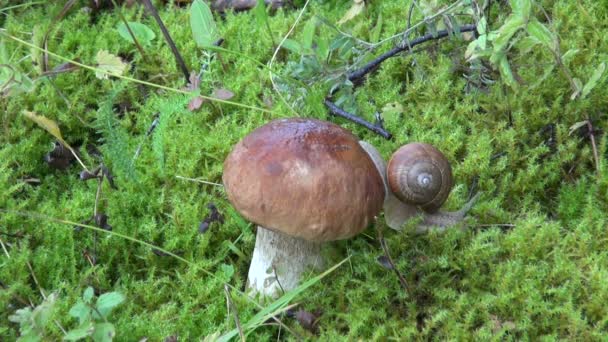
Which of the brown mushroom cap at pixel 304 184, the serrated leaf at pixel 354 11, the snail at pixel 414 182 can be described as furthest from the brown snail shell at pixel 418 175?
the serrated leaf at pixel 354 11

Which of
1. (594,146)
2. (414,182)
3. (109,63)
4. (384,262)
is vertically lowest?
(594,146)

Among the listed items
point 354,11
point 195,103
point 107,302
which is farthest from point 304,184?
point 354,11

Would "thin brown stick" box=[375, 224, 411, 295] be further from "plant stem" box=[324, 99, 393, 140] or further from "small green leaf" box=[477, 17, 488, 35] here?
"small green leaf" box=[477, 17, 488, 35]

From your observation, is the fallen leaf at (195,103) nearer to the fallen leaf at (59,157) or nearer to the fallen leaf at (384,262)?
the fallen leaf at (59,157)

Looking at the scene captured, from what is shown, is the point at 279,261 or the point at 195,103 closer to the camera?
the point at 279,261

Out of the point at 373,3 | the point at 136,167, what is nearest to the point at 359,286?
the point at 136,167

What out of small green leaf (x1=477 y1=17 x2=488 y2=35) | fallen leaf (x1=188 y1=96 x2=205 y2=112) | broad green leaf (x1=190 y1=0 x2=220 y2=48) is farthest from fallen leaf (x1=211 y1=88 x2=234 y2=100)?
small green leaf (x1=477 y1=17 x2=488 y2=35)

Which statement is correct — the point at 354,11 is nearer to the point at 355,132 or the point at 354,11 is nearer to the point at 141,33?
the point at 355,132

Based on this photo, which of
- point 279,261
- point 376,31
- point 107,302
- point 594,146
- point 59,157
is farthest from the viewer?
point 376,31
